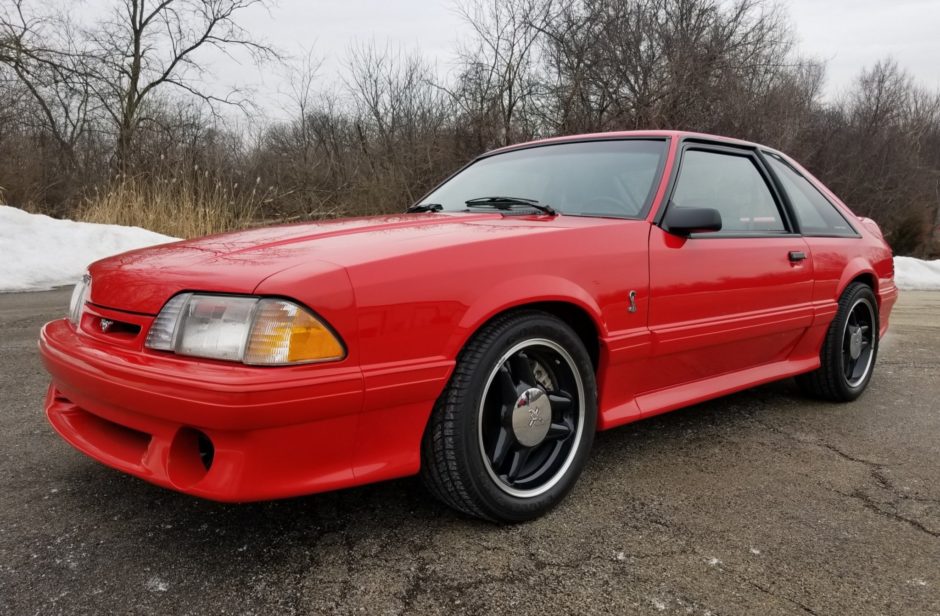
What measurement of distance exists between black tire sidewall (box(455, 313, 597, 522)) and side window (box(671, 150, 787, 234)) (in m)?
0.88

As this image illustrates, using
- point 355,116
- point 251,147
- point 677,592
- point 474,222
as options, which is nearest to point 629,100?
point 355,116

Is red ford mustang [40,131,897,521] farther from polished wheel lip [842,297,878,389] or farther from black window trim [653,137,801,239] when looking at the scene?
polished wheel lip [842,297,878,389]

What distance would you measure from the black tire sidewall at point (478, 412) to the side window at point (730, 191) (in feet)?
2.88

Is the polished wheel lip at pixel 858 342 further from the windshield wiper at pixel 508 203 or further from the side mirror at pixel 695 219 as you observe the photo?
the windshield wiper at pixel 508 203

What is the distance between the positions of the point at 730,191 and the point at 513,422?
1716mm

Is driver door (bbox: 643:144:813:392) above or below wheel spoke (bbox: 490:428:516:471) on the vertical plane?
above

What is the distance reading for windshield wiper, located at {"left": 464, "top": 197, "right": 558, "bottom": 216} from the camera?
2.58m

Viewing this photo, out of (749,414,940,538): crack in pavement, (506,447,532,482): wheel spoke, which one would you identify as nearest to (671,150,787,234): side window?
(749,414,940,538): crack in pavement

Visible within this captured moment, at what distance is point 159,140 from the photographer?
11625mm

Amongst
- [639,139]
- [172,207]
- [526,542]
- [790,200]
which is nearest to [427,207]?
[639,139]

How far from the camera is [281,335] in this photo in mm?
1571

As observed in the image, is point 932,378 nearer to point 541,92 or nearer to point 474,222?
point 474,222

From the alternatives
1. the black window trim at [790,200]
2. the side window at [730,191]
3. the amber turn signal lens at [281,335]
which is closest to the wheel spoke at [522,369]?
the amber turn signal lens at [281,335]

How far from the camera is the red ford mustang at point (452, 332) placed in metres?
1.58
